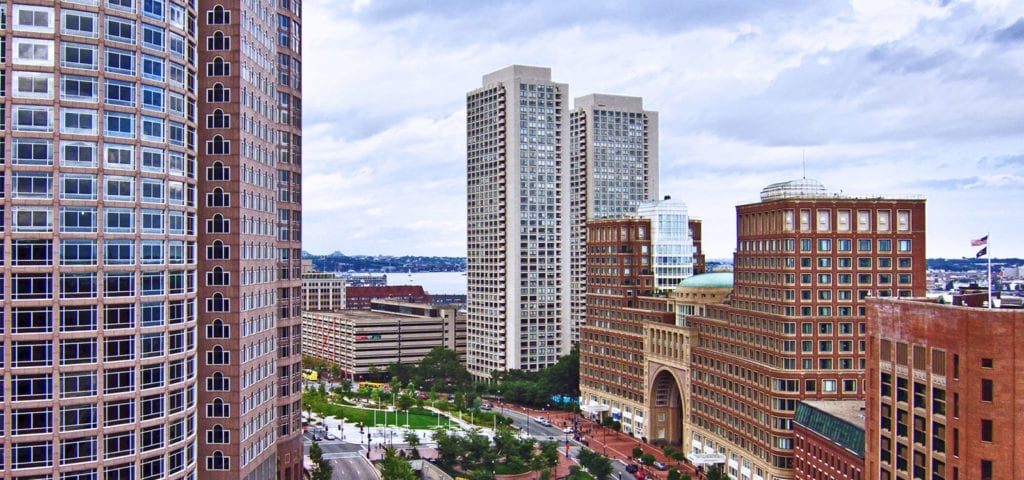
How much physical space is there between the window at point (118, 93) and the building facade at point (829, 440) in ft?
252

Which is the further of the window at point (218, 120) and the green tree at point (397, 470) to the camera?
the green tree at point (397, 470)

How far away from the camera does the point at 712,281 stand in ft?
490

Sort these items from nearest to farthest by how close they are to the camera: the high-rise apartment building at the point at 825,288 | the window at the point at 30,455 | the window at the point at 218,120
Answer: the window at the point at 30,455 → the window at the point at 218,120 → the high-rise apartment building at the point at 825,288

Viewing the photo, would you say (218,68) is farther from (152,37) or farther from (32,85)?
(32,85)

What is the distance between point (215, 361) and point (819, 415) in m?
69.2

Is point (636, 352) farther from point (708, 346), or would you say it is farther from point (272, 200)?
point (272, 200)

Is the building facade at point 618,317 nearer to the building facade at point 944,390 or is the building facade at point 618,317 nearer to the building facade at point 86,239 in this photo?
the building facade at point 944,390

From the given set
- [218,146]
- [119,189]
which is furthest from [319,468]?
[119,189]

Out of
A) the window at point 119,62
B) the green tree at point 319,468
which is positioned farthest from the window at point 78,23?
the green tree at point 319,468

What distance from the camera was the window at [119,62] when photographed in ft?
229

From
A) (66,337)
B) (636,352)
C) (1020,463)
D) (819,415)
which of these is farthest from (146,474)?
(636,352)

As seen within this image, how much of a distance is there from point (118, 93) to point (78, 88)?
2826 millimetres

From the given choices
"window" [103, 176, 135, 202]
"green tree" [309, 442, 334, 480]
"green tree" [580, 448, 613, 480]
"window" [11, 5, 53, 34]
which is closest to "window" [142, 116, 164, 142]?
"window" [103, 176, 135, 202]

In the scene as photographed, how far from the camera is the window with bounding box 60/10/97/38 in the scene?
68119 mm
